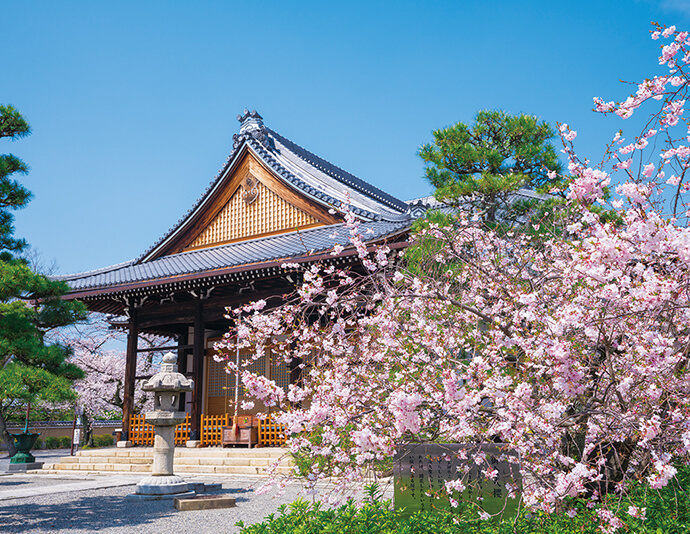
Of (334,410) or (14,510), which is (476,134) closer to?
(334,410)

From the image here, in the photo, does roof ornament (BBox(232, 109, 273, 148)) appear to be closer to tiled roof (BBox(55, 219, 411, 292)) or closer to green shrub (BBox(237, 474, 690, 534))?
tiled roof (BBox(55, 219, 411, 292))

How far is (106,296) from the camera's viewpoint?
1734 cm

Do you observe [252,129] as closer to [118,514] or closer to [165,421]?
[165,421]

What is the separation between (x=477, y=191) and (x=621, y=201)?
22.9 ft

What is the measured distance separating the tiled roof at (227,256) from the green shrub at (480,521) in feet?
28.5

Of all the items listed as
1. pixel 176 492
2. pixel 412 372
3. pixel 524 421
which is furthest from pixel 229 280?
pixel 524 421

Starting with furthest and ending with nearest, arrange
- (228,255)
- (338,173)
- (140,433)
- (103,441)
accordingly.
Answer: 1. (103,441)
2. (338,173)
3. (228,255)
4. (140,433)

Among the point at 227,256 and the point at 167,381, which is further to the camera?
the point at 227,256

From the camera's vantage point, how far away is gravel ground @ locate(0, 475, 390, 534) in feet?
25.1

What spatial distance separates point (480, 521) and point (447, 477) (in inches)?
24.1

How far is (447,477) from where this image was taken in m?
5.46

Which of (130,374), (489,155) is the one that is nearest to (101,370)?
(130,374)

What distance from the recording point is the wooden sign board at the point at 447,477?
16.8ft

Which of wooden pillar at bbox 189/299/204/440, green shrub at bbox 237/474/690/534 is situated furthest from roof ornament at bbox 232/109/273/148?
green shrub at bbox 237/474/690/534
